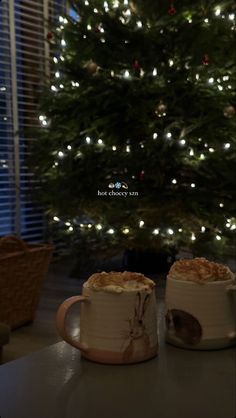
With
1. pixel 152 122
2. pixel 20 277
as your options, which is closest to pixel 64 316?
pixel 20 277

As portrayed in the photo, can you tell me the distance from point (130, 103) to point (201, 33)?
0.60m

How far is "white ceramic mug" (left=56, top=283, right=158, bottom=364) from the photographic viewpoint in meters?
0.75

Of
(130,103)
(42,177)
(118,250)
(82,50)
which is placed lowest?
(118,250)

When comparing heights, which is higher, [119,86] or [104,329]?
[119,86]

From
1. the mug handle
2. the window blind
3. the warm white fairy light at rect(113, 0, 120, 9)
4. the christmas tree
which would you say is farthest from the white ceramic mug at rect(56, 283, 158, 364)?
the window blind

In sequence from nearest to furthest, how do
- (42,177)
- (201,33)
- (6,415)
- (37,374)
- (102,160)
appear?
(6,415) < (37,374) < (201,33) < (102,160) < (42,177)

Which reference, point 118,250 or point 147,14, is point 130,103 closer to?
point 147,14

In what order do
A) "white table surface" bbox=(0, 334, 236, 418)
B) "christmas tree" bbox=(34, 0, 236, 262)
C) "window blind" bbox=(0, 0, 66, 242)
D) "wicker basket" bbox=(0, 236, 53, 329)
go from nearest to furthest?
"white table surface" bbox=(0, 334, 236, 418), "wicker basket" bbox=(0, 236, 53, 329), "christmas tree" bbox=(34, 0, 236, 262), "window blind" bbox=(0, 0, 66, 242)

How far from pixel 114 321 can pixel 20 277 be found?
1998mm

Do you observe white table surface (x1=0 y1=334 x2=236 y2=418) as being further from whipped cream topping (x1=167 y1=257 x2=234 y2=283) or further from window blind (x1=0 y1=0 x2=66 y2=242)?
window blind (x1=0 y1=0 x2=66 y2=242)

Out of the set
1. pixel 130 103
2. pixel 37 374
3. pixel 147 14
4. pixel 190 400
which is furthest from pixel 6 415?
pixel 147 14

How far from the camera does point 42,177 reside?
3832 mm

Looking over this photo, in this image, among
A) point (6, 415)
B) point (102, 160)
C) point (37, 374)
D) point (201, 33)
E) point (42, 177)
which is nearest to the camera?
point (6, 415)

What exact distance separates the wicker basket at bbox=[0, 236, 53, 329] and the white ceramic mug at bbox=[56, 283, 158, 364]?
183 centimetres
